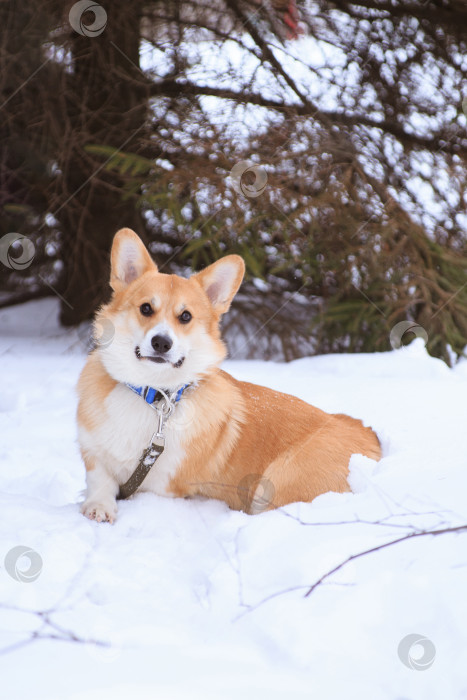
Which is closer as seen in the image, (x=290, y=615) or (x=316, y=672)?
(x=316, y=672)

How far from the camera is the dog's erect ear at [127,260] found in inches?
104

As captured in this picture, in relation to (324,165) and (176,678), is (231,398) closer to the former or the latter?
(176,678)

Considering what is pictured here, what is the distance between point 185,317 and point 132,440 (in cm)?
56

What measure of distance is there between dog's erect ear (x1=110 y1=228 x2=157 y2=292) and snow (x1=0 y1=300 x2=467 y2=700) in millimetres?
962

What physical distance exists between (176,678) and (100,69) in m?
5.04

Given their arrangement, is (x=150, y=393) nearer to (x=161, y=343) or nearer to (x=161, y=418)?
(x=161, y=418)

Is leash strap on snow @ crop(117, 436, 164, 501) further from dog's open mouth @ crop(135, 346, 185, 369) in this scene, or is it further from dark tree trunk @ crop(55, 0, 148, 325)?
dark tree trunk @ crop(55, 0, 148, 325)

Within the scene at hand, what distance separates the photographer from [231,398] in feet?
9.19

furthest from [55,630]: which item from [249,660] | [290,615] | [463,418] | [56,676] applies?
[463,418]

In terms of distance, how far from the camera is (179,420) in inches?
102

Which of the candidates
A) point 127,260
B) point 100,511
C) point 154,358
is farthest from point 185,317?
point 100,511

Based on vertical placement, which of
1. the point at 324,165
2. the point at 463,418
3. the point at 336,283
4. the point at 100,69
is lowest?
the point at 463,418

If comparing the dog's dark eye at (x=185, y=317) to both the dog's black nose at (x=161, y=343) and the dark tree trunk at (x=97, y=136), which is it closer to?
the dog's black nose at (x=161, y=343)

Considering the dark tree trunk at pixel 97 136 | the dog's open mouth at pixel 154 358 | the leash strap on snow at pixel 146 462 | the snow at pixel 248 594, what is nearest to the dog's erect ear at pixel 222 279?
the dog's open mouth at pixel 154 358
